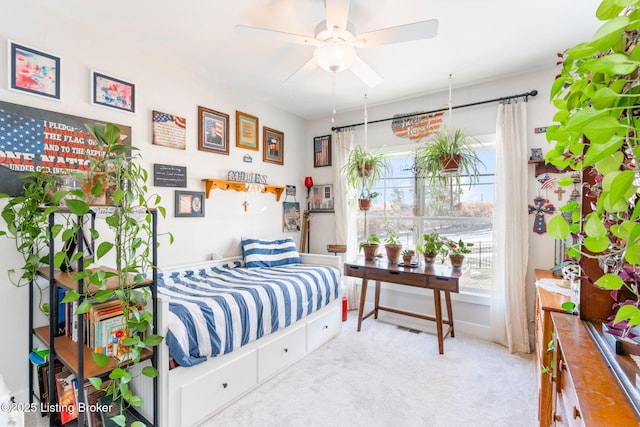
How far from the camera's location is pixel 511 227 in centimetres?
276

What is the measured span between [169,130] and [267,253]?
1.49 meters

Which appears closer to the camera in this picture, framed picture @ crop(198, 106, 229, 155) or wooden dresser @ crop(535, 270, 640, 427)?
wooden dresser @ crop(535, 270, 640, 427)

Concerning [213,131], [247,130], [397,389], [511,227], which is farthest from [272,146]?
[397,389]

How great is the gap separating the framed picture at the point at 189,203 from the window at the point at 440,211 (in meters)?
1.91

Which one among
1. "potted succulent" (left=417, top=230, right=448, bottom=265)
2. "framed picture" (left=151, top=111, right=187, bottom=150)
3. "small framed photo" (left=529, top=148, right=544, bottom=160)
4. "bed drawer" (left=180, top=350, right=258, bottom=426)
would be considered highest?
"framed picture" (left=151, top=111, right=187, bottom=150)

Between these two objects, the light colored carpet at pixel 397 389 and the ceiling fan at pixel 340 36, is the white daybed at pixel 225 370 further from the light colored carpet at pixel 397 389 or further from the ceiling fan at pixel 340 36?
the ceiling fan at pixel 340 36

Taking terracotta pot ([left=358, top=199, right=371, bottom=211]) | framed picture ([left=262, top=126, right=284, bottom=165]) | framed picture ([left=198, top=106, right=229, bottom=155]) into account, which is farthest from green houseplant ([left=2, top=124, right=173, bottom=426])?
terracotta pot ([left=358, top=199, right=371, bottom=211])

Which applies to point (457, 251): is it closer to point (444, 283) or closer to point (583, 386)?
point (444, 283)

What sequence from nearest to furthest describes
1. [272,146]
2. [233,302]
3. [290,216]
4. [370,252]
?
1. [233,302]
2. [370,252]
3. [272,146]
4. [290,216]

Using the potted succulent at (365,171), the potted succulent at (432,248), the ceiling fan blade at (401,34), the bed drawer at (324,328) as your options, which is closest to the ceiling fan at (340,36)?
the ceiling fan blade at (401,34)

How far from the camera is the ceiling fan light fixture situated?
5.94 ft

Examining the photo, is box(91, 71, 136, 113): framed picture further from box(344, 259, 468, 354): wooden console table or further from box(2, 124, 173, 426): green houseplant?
A: box(344, 259, 468, 354): wooden console table

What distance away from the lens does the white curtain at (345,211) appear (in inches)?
148

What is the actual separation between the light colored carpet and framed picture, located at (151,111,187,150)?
2.11 metres
